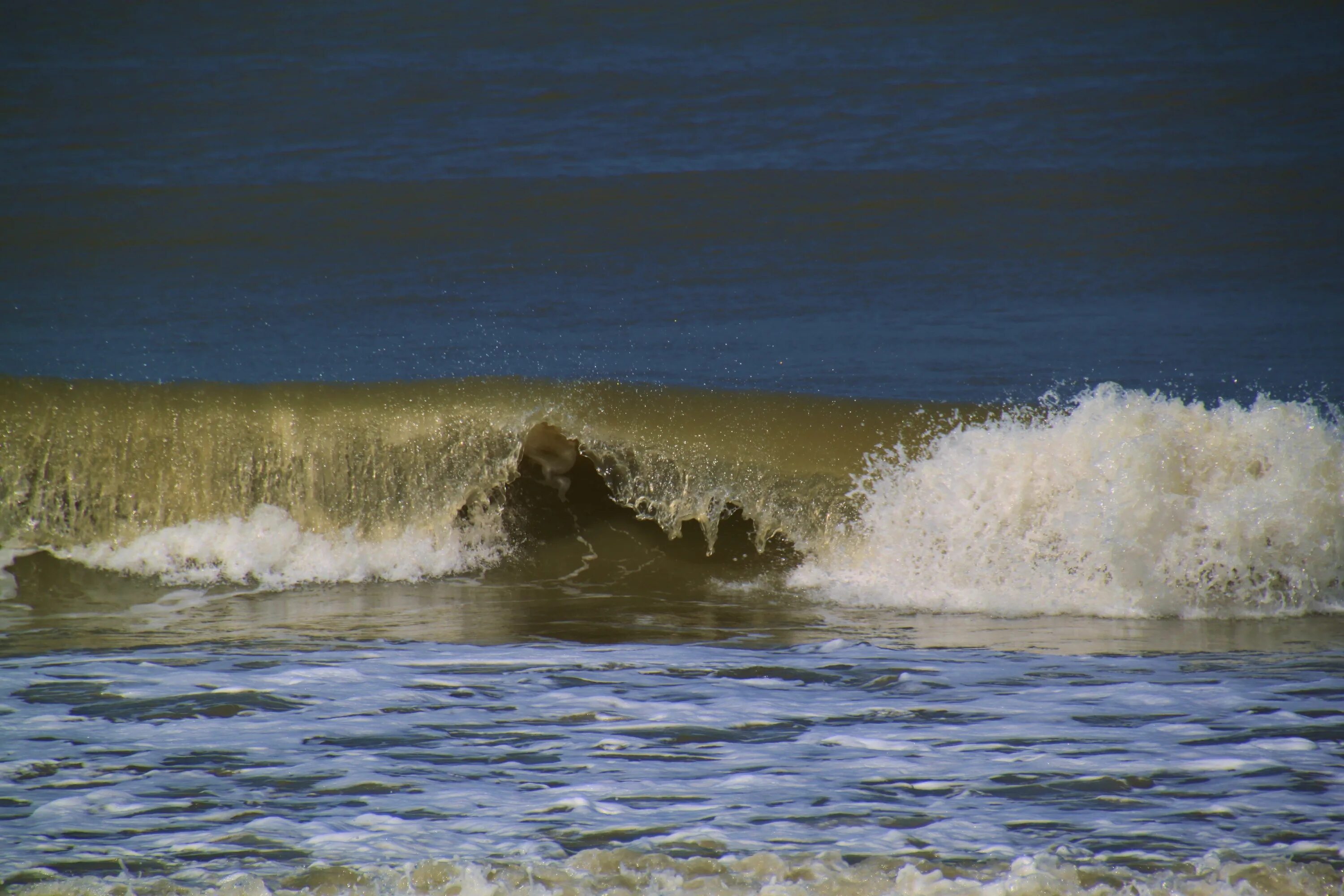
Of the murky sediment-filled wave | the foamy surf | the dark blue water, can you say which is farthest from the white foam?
the foamy surf

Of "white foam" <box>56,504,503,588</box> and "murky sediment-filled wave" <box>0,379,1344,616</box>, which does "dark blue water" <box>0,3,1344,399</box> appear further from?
"white foam" <box>56,504,503,588</box>

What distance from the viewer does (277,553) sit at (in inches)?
201

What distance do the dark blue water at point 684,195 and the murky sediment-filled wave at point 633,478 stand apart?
116 cm

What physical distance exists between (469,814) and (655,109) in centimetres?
1145

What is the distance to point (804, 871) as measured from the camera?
186 centimetres

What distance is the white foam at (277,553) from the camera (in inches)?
198

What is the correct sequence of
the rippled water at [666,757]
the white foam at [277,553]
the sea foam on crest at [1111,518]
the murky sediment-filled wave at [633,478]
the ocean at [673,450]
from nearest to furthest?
the rippled water at [666,757], the ocean at [673,450], the sea foam on crest at [1111,518], the murky sediment-filled wave at [633,478], the white foam at [277,553]

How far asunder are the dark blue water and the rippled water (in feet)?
11.2

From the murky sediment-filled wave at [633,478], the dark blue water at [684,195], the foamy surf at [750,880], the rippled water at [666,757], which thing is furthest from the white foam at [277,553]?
the foamy surf at [750,880]

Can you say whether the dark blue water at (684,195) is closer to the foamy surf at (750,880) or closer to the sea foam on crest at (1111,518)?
the sea foam on crest at (1111,518)

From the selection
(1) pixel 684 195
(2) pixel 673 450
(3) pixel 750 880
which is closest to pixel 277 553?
(2) pixel 673 450

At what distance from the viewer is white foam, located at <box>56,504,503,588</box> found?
5031 millimetres

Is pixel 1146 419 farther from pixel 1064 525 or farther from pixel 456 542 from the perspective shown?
pixel 456 542

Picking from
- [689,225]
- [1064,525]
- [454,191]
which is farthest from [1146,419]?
[454,191]
